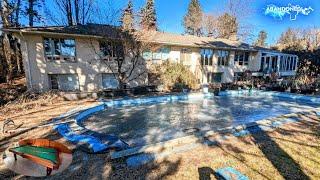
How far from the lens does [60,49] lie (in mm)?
15875

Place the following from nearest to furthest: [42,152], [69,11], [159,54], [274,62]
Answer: [42,152] < [159,54] < [69,11] < [274,62]

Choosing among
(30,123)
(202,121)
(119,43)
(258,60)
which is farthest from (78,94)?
(258,60)

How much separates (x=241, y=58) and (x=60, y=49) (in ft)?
64.0

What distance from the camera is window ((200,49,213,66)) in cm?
2247

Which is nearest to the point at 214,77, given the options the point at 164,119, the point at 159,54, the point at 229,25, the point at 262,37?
the point at 159,54

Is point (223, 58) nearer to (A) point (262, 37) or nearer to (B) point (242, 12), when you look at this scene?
(B) point (242, 12)

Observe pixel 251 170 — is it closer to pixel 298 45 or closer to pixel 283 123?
pixel 283 123

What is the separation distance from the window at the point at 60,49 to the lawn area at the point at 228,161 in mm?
Answer: 10177

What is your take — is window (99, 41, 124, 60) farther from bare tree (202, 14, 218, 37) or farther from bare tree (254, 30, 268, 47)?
bare tree (254, 30, 268, 47)

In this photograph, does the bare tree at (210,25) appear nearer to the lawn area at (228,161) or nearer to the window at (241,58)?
the window at (241,58)

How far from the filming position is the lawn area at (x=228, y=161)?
14.5 ft

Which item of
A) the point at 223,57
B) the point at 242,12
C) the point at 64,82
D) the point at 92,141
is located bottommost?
the point at 92,141

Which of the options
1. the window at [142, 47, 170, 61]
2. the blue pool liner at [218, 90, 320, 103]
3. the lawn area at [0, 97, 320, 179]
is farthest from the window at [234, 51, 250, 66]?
the lawn area at [0, 97, 320, 179]

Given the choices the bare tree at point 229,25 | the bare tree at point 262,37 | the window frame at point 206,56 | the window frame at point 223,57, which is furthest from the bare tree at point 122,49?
the bare tree at point 262,37
